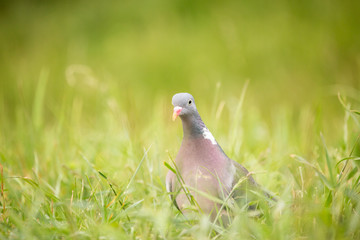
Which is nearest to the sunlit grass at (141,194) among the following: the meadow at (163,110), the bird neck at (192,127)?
the meadow at (163,110)

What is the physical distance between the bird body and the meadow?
125 mm

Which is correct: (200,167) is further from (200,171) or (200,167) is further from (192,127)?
(192,127)

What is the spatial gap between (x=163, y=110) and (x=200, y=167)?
1.55 meters

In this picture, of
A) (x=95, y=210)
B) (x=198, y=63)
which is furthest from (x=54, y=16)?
(x=95, y=210)

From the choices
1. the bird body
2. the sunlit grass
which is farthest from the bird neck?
the sunlit grass

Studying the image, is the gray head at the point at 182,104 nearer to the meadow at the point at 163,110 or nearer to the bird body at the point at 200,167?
the bird body at the point at 200,167

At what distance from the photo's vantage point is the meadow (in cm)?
163

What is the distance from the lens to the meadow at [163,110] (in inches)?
64.2

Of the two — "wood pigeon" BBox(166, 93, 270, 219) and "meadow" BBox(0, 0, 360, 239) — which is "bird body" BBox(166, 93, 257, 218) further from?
"meadow" BBox(0, 0, 360, 239)

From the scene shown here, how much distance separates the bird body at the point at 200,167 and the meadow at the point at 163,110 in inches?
4.9

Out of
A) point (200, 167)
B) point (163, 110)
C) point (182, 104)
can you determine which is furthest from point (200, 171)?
point (163, 110)

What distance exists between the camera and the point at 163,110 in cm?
325

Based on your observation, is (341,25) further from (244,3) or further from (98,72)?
(98,72)

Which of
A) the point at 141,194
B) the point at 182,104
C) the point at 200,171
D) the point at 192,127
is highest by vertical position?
the point at 182,104
